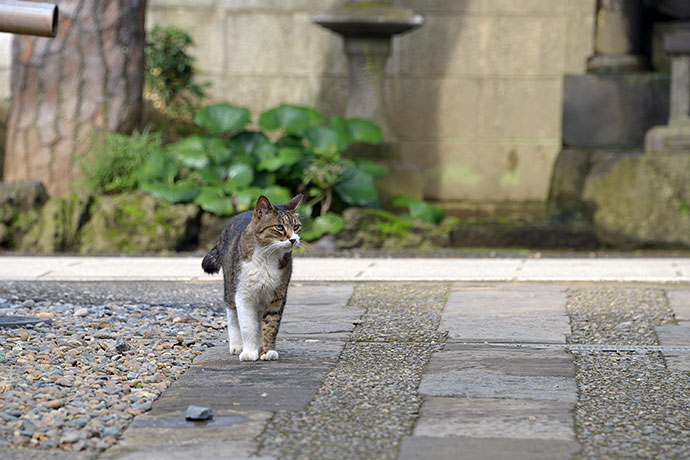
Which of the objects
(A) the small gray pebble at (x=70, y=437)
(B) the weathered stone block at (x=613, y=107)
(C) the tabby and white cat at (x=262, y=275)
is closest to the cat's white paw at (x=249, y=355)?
(C) the tabby and white cat at (x=262, y=275)

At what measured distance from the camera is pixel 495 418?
284 cm

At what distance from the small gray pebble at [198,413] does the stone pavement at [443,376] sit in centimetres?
2

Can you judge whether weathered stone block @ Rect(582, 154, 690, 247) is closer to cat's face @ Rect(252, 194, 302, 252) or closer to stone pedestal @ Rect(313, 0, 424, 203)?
stone pedestal @ Rect(313, 0, 424, 203)

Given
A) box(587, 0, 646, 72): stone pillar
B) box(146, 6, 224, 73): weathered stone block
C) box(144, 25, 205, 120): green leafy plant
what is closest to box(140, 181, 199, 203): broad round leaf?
box(144, 25, 205, 120): green leafy plant

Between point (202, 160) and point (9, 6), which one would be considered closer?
point (9, 6)

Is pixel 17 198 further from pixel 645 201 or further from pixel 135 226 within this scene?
pixel 645 201

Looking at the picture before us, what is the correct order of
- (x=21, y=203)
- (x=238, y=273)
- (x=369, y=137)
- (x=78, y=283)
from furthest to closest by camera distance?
(x=369, y=137)
(x=21, y=203)
(x=78, y=283)
(x=238, y=273)

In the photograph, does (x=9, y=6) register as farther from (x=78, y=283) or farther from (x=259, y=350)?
(x=78, y=283)

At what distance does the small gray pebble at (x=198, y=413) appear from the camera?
277 centimetres

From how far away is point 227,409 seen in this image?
2910mm

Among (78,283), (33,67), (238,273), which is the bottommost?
(78,283)

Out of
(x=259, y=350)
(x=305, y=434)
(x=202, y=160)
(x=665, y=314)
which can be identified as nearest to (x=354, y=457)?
(x=305, y=434)

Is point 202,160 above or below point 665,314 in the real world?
above

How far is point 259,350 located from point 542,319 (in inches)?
54.2
